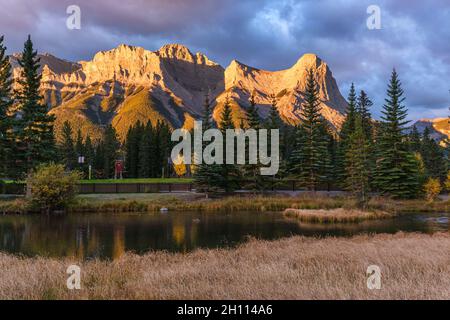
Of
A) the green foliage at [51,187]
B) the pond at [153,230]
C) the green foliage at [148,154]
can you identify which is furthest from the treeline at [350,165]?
the green foliage at [148,154]

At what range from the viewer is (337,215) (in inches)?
1513

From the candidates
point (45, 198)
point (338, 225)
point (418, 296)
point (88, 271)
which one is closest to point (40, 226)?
point (45, 198)

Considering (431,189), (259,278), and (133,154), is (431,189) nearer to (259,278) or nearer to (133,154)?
(259,278)

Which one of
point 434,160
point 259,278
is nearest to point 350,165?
point 434,160

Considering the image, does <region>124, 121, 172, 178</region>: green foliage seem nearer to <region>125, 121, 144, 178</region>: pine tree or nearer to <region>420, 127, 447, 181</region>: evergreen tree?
<region>125, 121, 144, 178</region>: pine tree

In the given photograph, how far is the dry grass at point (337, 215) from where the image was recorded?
123 ft

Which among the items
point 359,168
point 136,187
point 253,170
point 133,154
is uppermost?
point 133,154

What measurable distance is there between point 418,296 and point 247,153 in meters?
47.9

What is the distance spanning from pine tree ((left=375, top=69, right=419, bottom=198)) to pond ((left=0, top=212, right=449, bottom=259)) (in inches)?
599

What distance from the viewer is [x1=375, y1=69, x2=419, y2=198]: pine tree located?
56.0 metres

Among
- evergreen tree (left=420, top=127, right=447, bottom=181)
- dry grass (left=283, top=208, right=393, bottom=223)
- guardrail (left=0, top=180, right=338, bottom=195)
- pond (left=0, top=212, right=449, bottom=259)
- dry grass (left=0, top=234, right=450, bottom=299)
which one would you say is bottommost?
pond (left=0, top=212, right=449, bottom=259)

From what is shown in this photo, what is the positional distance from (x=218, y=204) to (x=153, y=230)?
1763 cm

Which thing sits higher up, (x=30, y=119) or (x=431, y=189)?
(x=30, y=119)

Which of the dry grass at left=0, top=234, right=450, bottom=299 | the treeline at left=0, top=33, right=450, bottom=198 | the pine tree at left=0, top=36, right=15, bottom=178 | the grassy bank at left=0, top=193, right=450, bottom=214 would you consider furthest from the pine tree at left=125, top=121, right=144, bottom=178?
the dry grass at left=0, top=234, right=450, bottom=299
